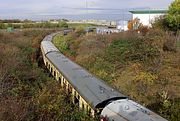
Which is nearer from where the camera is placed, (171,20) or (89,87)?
(89,87)

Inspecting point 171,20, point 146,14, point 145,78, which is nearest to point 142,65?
point 145,78

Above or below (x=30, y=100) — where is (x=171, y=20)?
above

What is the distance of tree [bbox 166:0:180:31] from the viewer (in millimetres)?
34594

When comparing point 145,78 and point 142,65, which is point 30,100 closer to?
point 145,78

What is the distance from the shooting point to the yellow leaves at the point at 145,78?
60.6ft

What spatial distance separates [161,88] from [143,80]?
5.22ft

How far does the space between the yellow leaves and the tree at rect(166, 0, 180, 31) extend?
54.3ft

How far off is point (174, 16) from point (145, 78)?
17.7 metres

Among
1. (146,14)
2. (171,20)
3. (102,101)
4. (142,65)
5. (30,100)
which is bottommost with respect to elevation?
(142,65)

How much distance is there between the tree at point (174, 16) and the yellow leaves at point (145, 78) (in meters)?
16.6

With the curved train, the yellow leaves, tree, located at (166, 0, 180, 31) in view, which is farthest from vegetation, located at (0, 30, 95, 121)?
tree, located at (166, 0, 180, 31)

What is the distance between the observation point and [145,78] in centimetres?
1894

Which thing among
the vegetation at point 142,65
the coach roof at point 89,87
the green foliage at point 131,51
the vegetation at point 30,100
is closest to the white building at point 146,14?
the vegetation at point 142,65

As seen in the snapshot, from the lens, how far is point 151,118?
8.18 meters
